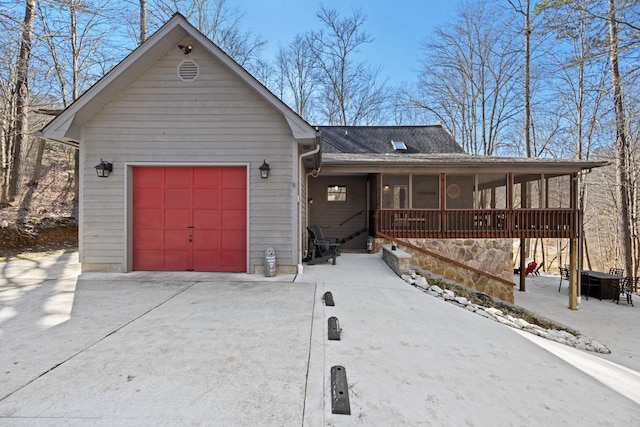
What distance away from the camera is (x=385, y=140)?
14406 mm

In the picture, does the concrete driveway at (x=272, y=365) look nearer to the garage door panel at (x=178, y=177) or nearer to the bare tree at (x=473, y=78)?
the garage door panel at (x=178, y=177)

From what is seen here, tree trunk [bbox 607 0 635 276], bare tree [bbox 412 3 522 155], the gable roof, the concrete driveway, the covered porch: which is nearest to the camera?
the concrete driveway

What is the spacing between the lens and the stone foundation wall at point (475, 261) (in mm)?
9391

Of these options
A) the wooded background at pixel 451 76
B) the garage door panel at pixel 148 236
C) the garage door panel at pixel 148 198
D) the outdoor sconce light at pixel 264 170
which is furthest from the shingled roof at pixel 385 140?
the garage door panel at pixel 148 236

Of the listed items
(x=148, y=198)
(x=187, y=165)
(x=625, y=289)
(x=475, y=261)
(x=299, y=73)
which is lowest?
(x=625, y=289)

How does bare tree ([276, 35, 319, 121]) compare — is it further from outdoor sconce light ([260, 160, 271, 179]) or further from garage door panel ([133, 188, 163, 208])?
garage door panel ([133, 188, 163, 208])

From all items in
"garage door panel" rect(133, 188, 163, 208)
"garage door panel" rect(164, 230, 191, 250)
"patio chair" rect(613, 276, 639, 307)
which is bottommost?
"patio chair" rect(613, 276, 639, 307)

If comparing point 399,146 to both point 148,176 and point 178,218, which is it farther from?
point 148,176

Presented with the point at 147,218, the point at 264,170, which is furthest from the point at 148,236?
the point at 264,170

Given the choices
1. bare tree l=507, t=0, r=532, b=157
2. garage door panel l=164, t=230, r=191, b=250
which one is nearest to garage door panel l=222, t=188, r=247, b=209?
garage door panel l=164, t=230, r=191, b=250

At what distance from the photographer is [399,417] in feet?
6.79

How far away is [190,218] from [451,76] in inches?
776

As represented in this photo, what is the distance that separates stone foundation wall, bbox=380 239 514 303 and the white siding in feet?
16.4

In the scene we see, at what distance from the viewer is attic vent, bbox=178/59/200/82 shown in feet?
20.5
